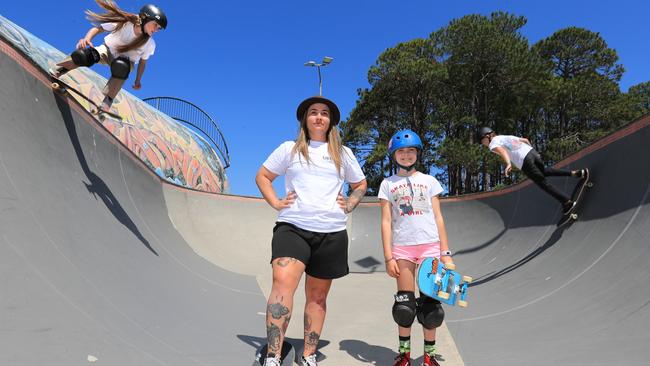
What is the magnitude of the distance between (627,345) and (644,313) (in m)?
0.51

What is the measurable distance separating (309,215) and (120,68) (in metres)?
3.46

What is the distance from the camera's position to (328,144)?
8.55 ft

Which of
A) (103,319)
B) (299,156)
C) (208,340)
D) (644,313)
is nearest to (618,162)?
(644,313)

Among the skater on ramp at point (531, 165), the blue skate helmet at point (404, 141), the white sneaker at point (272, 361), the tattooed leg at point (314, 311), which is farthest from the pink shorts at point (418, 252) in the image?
the skater on ramp at point (531, 165)

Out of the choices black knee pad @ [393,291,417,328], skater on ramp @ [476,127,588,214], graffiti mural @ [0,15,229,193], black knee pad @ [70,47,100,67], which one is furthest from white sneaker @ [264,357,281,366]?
graffiti mural @ [0,15,229,193]

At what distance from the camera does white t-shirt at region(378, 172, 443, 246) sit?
8.80 feet

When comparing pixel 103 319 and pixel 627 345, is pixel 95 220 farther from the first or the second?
pixel 627 345

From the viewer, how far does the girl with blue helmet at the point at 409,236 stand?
2527 millimetres

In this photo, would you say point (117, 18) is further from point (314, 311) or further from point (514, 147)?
point (514, 147)

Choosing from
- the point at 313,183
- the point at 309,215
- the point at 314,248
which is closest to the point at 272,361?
the point at 314,248

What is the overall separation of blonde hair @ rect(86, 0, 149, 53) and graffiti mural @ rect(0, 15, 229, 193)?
118 inches

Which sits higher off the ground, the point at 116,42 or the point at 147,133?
the point at 147,133

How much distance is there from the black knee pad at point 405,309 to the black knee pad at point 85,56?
13.9 ft

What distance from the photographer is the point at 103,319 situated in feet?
7.72
